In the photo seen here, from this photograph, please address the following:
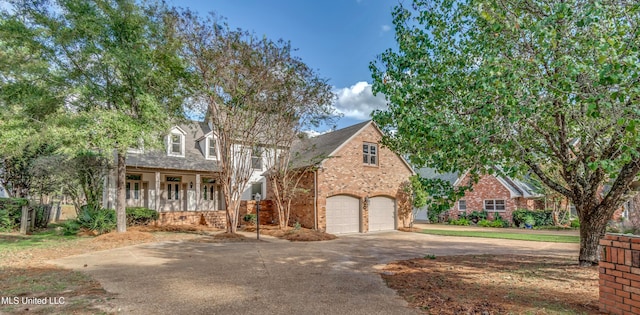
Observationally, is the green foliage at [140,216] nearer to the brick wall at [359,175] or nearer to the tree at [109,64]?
the tree at [109,64]

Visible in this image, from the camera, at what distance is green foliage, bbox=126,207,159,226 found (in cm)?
1705

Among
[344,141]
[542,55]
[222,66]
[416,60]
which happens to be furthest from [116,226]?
[542,55]

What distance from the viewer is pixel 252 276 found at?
23.8 ft

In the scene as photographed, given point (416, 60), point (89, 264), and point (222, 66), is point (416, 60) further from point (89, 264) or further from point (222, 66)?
point (89, 264)

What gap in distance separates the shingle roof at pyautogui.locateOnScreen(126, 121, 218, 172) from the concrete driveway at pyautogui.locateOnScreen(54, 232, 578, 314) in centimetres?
791

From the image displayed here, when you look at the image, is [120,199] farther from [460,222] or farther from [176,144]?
[460,222]

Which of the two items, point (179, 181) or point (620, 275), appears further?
point (179, 181)

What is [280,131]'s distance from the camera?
16531mm

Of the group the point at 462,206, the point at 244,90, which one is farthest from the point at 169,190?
the point at 462,206

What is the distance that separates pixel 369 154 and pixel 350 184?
2325mm

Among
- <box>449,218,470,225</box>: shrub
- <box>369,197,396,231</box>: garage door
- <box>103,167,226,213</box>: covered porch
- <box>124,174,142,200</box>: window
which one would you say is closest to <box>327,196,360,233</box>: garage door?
<box>369,197,396,231</box>: garage door

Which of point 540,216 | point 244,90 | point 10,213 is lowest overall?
point 540,216

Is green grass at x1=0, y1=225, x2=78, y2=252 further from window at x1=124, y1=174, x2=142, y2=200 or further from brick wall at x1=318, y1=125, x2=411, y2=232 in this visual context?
brick wall at x1=318, y1=125, x2=411, y2=232

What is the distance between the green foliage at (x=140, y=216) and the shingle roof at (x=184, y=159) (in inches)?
99.6
